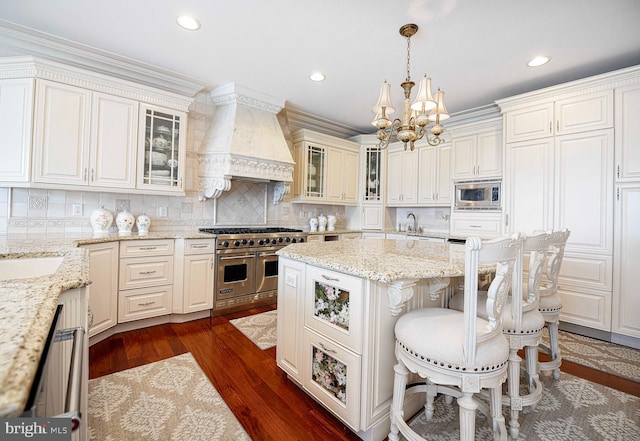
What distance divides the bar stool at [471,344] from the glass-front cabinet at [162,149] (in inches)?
115

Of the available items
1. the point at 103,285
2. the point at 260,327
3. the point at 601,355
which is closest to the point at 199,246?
the point at 103,285

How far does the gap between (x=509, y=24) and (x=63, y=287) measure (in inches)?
127

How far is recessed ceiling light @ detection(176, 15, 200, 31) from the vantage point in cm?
227

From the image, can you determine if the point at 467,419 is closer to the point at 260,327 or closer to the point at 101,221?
the point at 260,327

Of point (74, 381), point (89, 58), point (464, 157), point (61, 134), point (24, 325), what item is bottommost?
point (74, 381)

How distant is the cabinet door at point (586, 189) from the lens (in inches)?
109

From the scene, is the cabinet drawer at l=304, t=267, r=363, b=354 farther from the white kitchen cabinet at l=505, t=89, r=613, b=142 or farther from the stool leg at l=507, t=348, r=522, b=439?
the white kitchen cabinet at l=505, t=89, r=613, b=142

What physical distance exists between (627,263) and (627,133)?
122cm

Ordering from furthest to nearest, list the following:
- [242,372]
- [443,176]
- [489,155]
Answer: [443,176], [489,155], [242,372]

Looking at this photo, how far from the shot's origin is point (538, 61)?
280 cm

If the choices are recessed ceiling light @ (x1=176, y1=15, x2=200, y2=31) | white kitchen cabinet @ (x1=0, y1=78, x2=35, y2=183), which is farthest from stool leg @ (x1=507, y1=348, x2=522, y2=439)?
white kitchen cabinet @ (x1=0, y1=78, x2=35, y2=183)

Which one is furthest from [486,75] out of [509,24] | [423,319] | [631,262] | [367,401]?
[367,401]

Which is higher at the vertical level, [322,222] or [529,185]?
[529,185]

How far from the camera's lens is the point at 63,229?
111 inches
